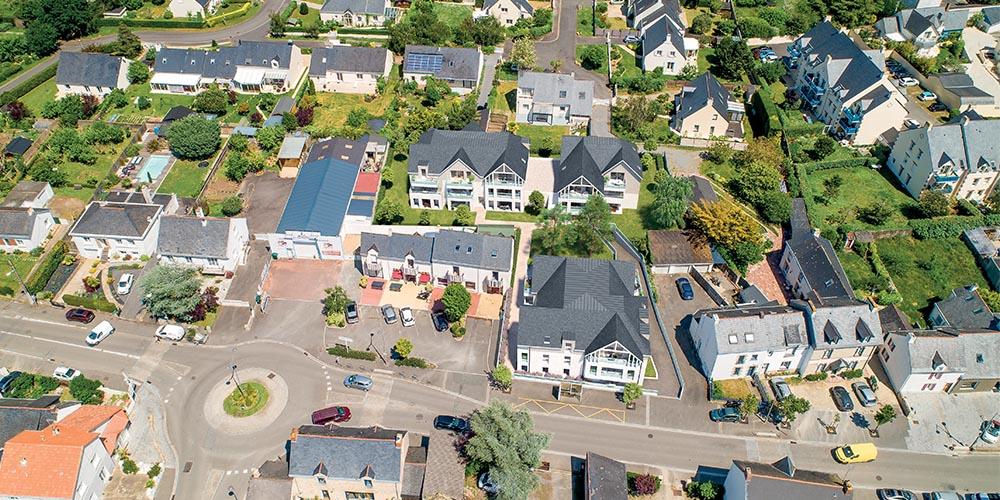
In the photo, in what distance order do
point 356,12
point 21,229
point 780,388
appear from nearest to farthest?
point 780,388 < point 21,229 < point 356,12

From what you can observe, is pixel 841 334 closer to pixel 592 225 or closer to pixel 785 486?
pixel 785 486

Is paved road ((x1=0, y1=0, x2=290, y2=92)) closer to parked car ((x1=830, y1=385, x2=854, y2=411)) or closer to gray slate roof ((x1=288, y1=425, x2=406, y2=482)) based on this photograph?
gray slate roof ((x1=288, y1=425, x2=406, y2=482))

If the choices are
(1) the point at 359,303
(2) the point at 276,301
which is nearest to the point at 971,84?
(1) the point at 359,303

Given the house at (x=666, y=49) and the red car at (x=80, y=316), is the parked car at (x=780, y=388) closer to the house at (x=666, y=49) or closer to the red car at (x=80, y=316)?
the house at (x=666, y=49)

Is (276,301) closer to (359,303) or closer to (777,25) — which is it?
(359,303)

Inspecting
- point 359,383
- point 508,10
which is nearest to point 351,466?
point 359,383

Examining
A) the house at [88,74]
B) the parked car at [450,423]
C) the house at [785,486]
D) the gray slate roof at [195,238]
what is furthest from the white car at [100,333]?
the house at [785,486]
